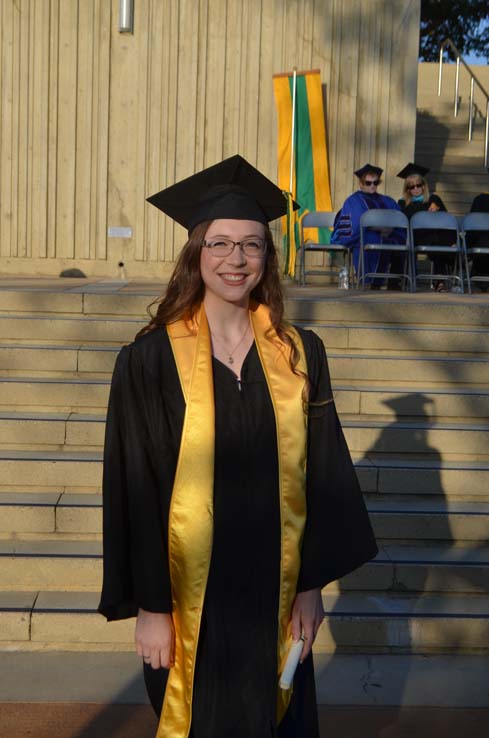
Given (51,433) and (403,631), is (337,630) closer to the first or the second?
(403,631)

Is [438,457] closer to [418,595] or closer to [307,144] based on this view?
[418,595]

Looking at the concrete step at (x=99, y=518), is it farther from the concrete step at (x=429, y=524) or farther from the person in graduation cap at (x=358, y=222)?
the person in graduation cap at (x=358, y=222)

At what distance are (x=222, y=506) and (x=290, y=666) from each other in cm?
42

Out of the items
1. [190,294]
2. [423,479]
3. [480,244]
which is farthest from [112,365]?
[480,244]

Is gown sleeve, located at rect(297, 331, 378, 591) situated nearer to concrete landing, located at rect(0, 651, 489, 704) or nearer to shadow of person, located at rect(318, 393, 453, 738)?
shadow of person, located at rect(318, 393, 453, 738)

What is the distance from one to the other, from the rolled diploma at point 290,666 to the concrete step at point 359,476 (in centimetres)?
297

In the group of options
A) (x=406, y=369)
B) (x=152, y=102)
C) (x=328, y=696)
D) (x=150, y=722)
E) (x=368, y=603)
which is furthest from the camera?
(x=152, y=102)

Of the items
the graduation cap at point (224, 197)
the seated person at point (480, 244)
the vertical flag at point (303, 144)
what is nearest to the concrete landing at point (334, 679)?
the graduation cap at point (224, 197)

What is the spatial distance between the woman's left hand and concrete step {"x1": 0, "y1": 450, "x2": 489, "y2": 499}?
2874 millimetres

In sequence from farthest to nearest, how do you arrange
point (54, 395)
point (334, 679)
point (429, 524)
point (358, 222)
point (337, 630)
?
1. point (358, 222)
2. point (54, 395)
3. point (429, 524)
4. point (337, 630)
5. point (334, 679)

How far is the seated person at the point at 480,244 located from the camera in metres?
10.1

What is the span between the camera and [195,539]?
2.38 meters

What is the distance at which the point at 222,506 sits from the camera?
2.40 metres

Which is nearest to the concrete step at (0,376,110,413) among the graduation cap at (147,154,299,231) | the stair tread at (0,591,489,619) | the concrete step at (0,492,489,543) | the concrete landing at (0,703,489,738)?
the concrete step at (0,492,489,543)
